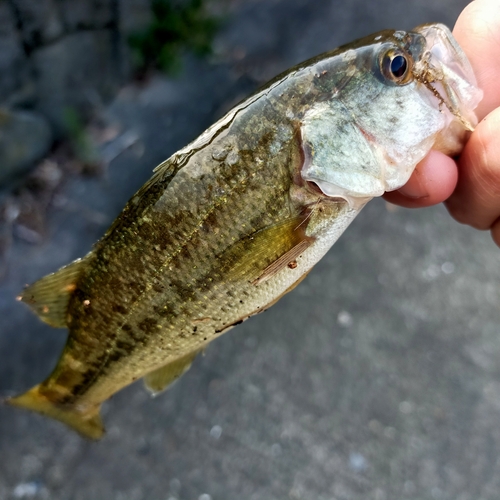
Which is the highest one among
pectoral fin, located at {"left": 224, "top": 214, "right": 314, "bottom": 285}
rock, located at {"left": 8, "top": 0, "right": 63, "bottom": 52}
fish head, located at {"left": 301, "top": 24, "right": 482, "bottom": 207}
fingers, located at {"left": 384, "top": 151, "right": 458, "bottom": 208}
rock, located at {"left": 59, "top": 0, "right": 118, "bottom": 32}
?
rock, located at {"left": 8, "top": 0, "right": 63, "bottom": 52}

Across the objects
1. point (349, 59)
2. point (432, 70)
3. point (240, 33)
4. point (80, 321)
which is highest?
point (349, 59)

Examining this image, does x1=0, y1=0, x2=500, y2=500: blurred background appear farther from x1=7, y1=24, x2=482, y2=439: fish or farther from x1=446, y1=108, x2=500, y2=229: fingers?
x1=7, y1=24, x2=482, y2=439: fish

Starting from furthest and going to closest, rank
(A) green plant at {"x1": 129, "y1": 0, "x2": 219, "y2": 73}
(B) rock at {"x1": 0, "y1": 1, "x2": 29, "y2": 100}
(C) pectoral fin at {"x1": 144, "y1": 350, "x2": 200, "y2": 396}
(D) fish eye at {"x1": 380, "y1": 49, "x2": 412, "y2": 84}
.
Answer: (A) green plant at {"x1": 129, "y1": 0, "x2": 219, "y2": 73}, (B) rock at {"x1": 0, "y1": 1, "x2": 29, "y2": 100}, (C) pectoral fin at {"x1": 144, "y1": 350, "x2": 200, "y2": 396}, (D) fish eye at {"x1": 380, "y1": 49, "x2": 412, "y2": 84}

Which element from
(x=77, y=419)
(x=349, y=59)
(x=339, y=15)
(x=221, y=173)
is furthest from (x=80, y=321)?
(x=339, y=15)

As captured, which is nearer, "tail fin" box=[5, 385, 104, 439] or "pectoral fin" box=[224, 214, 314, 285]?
"pectoral fin" box=[224, 214, 314, 285]

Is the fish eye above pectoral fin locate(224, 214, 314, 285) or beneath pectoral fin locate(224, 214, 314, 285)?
above

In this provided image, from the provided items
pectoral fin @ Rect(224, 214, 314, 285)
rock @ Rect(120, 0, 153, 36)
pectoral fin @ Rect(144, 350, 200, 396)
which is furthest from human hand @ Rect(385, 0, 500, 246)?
rock @ Rect(120, 0, 153, 36)

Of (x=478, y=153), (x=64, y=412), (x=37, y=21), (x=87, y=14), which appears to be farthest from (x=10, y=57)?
(x=478, y=153)

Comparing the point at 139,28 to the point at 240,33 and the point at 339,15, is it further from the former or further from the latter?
the point at 339,15
